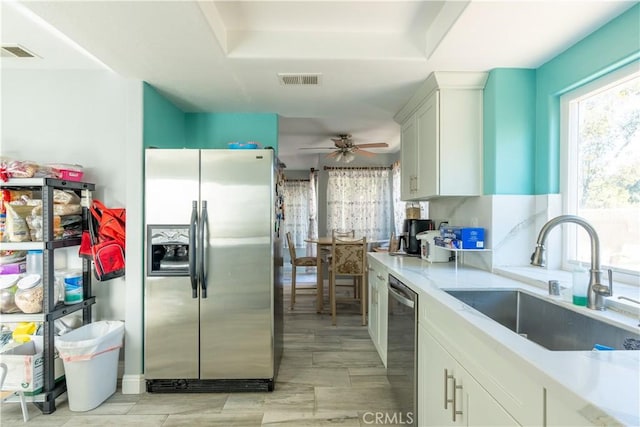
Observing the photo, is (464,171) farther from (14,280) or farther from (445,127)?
(14,280)

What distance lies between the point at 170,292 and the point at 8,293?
98cm

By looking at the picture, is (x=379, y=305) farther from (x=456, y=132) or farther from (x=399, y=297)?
(x=456, y=132)

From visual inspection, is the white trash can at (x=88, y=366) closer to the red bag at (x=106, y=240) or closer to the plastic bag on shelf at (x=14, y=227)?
the red bag at (x=106, y=240)

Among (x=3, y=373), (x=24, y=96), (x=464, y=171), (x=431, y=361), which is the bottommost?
(x=3, y=373)

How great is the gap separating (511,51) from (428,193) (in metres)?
1.04

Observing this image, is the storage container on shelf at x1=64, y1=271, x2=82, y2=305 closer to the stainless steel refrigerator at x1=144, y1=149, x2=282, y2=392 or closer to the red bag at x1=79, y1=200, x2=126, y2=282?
the red bag at x1=79, y1=200, x2=126, y2=282

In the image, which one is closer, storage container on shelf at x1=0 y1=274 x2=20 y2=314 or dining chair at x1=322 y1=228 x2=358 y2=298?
storage container on shelf at x1=0 y1=274 x2=20 y2=314

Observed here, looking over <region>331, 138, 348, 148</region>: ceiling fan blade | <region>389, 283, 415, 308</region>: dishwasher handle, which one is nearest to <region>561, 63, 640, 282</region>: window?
<region>389, 283, 415, 308</region>: dishwasher handle

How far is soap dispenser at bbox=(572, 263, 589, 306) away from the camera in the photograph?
49.4 inches

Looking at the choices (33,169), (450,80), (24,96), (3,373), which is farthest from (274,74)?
(3,373)

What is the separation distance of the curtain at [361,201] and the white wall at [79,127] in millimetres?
4155

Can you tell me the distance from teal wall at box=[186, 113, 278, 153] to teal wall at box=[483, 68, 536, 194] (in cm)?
195

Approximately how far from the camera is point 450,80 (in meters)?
2.17

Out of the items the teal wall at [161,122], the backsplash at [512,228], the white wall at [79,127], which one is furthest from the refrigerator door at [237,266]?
the backsplash at [512,228]
